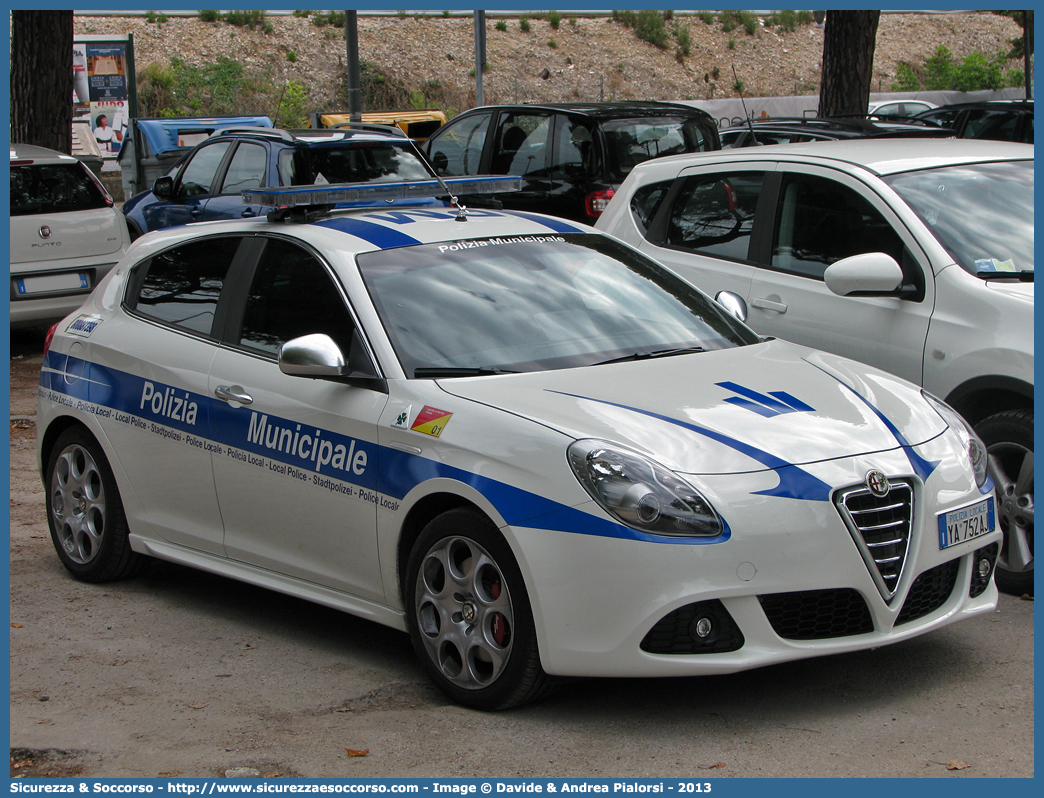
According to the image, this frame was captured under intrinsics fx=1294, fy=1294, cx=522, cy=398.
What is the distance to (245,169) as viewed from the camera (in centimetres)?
1269

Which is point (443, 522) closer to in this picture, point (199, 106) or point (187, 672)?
point (187, 672)

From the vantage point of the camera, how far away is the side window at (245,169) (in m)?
12.4

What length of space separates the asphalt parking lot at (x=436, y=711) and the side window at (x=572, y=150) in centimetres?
750

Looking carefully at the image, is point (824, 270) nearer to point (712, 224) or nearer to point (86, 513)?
point (712, 224)

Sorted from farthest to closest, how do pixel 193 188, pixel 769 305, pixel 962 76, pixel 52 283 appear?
1. pixel 962 76
2. pixel 193 188
3. pixel 52 283
4. pixel 769 305

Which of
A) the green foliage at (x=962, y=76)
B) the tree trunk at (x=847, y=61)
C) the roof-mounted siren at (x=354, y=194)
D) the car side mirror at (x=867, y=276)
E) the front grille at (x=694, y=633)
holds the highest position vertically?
the green foliage at (x=962, y=76)

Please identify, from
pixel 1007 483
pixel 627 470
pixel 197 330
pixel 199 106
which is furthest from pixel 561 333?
pixel 199 106

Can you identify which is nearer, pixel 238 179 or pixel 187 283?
pixel 187 283

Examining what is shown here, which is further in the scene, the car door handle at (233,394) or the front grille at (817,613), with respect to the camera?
the car door handle at (233,394)

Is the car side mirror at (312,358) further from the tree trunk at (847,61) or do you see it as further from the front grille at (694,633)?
the tree trunk at (847,61)

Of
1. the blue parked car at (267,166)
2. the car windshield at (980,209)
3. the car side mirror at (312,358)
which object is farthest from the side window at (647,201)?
the blue parked car at (267,166)

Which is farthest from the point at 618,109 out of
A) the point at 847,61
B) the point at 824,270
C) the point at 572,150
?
the point at 824,270

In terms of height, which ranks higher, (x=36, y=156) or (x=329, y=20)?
(x=329, y=20)

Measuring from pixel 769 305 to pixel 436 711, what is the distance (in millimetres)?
3130
